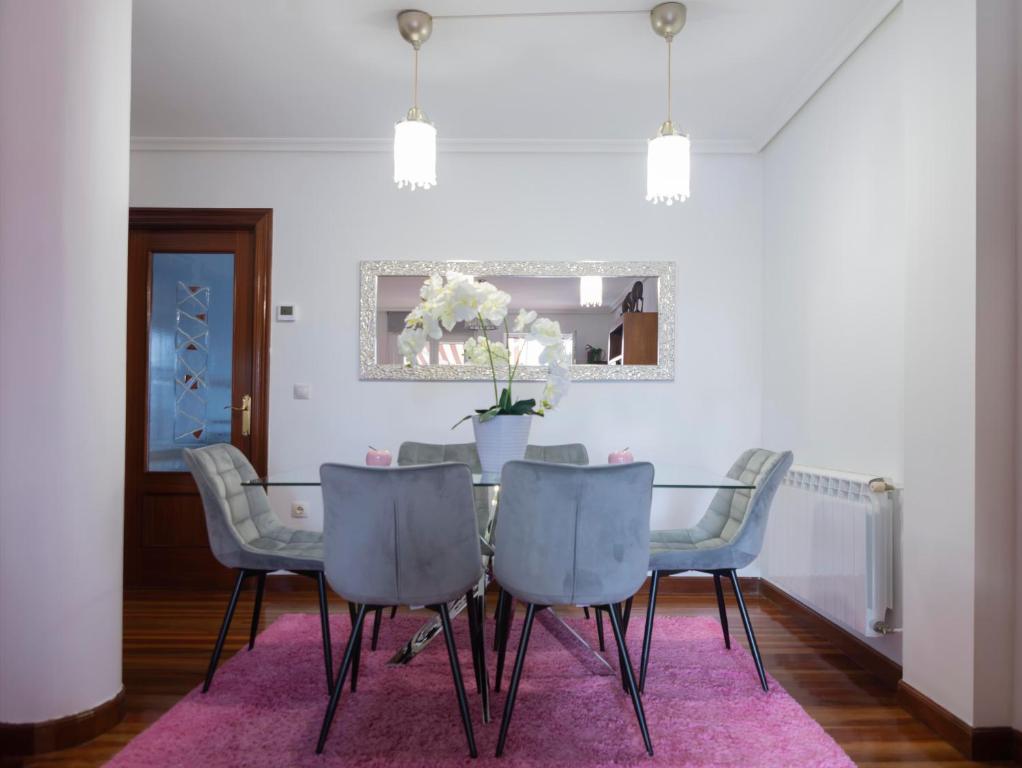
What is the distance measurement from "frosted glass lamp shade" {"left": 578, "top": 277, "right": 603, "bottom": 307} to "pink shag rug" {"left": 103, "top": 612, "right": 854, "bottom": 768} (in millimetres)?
1885

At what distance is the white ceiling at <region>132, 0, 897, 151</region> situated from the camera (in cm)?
280

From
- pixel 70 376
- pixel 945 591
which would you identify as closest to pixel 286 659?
pixel 70 376

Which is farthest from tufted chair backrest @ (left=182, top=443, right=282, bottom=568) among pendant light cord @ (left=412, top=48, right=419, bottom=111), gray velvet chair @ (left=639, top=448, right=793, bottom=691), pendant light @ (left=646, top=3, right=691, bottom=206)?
pendant light @ (left=646, top=3, right=691, bottom=206)

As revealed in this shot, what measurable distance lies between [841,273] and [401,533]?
90.7 inches

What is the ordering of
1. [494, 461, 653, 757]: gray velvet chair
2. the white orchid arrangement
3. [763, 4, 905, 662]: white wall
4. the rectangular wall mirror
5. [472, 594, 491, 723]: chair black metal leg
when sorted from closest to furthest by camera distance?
[494, 461, 653, 757]: gray velvet chair, [472, 594, 491, 723]: chair black metal leg, the white orchid arrangement, [763, 4, 905, 662]: white wall, the rectangular wall mirror

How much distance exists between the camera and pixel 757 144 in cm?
404

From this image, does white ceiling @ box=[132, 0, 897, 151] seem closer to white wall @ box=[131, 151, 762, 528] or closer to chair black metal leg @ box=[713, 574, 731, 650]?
white wall @ box=[131, 151, 762, 528]

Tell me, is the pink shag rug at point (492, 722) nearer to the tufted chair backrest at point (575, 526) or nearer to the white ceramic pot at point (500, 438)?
the tufted chair backrest at point (575, 526)

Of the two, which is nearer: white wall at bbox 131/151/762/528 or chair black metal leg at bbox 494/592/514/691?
chair black metal leg at bbox 494/592/514/691

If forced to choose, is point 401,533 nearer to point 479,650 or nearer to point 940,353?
point 479,650

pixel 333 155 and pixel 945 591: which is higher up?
pixel 333 155

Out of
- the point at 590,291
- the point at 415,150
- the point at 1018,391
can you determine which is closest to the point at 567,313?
the point at 590,291

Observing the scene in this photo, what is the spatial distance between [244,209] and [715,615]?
133 inches

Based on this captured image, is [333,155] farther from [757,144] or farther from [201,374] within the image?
[757,144]
